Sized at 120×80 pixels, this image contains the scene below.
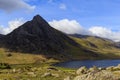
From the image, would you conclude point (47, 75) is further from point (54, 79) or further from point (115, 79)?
point (115, 79)

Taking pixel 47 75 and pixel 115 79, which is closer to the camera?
pixel 115 79

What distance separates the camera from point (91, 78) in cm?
3878

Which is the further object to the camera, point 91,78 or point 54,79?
point 54,79

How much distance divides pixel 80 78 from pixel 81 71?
5743 cm

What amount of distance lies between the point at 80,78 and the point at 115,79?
5685 mm

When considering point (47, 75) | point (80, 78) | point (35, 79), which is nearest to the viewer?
point (80, 78)

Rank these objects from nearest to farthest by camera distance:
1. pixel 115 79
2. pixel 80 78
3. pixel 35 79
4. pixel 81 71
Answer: pixel 115 79 → pixel 80 78 → pixel 35 79 → pixel 81 71

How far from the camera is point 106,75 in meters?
37.7

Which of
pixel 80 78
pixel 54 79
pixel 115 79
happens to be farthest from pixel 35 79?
pixel 115 79

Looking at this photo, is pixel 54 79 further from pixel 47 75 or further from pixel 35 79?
pixel 47 75

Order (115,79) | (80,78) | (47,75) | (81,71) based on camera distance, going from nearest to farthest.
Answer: (115,79) → (80,78) → (47,75) → (81,71)

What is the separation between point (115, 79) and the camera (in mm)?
36969

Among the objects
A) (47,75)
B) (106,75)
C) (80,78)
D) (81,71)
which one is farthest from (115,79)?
(81,71)

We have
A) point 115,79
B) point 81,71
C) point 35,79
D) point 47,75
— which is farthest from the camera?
point 81,71
